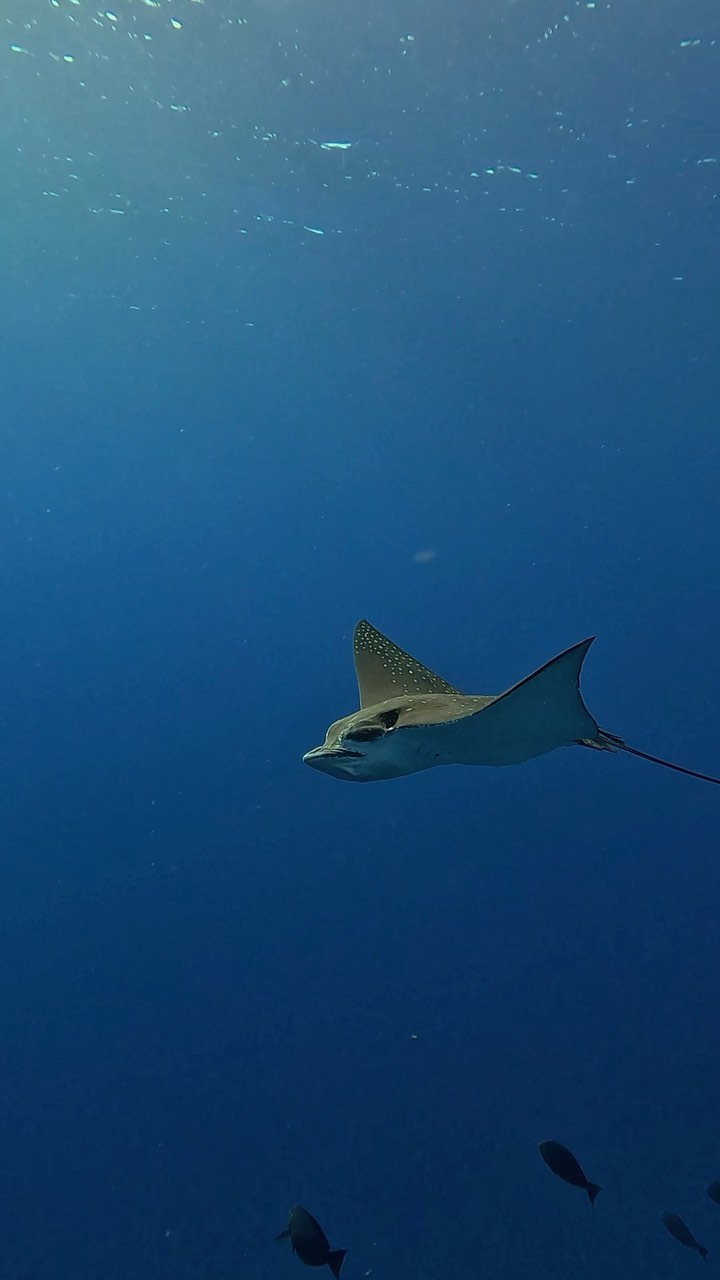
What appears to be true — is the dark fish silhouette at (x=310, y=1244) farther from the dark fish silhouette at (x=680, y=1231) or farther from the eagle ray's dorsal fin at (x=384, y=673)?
the eagle ray's dorsal fin at (x=384, y=673)

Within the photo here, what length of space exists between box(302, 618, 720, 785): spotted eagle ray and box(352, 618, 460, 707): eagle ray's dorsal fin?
112 cm

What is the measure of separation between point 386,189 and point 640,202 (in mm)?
2804

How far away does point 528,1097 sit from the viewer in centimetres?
734

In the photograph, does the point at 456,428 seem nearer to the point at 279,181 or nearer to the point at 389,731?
the point at 279,181

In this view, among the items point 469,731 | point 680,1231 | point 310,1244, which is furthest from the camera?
point 680,1231

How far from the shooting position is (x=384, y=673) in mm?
4680

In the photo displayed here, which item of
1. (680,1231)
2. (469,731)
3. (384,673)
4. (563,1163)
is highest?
(384,673)

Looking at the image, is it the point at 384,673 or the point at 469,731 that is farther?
the point at 384,673

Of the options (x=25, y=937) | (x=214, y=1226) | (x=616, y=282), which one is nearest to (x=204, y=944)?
(x=25, y=937)

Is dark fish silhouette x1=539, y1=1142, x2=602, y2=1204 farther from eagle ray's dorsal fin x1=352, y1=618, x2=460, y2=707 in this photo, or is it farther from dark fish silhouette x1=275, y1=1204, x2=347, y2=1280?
eagle ray's dorsal fin x1=352, y1=618, x2=460, y2=707

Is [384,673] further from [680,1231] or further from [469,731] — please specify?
[680,1231]

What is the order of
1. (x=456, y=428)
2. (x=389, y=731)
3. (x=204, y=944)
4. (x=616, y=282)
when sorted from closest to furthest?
(x=389, y=731), (x=204, y=944), (x=616, y=282), (x=456, y=428)

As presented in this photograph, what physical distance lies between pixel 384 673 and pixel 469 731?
1.75m

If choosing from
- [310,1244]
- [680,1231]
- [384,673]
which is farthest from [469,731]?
[680,1231]
